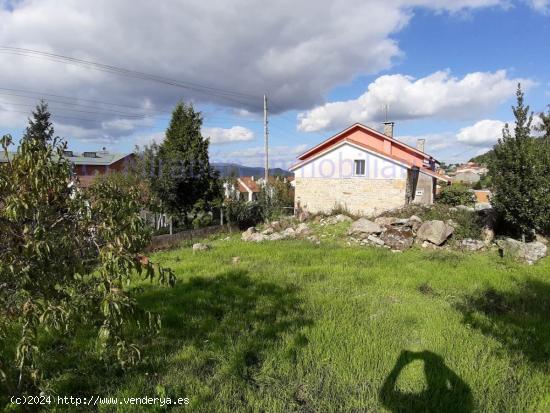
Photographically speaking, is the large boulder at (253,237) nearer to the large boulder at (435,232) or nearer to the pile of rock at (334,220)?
the pile of rock at (334,220)

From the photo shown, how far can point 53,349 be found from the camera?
4.63 metres

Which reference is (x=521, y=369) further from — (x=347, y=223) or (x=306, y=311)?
(x=347, y=223)

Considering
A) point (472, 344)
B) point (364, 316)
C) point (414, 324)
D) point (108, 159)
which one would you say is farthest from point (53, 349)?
point (108, 159)

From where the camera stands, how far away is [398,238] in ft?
44.6

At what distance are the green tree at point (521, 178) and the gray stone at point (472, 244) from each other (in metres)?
1.68

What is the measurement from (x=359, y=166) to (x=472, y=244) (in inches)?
364

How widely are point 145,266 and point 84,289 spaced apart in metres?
0.73

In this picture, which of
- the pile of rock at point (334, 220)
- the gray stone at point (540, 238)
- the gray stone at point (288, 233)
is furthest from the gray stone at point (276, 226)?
the gray stone at point (540, 238)

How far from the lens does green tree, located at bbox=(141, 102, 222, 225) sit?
52.8 feet

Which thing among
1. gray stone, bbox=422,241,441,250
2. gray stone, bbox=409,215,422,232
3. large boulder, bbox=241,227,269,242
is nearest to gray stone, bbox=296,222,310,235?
large boulder, bbox=241,227,269,242

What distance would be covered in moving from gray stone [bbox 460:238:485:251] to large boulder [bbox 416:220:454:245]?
585mm

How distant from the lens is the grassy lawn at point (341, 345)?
3.80 m

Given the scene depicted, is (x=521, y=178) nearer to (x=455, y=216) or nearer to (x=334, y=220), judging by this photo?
(x=455, y=216)

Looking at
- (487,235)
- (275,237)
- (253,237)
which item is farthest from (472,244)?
(253,237)
